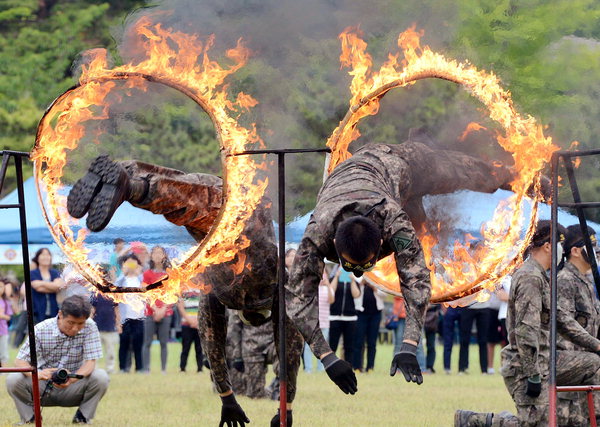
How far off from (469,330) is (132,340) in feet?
16.8

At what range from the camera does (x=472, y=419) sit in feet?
35.7

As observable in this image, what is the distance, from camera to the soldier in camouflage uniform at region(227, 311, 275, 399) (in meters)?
14.9

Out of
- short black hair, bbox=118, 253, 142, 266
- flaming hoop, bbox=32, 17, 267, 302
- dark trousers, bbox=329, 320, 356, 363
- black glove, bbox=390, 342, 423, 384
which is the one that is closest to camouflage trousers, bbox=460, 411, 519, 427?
black glove, bbox=390, 342, 423, 384

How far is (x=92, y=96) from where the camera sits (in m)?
9.62

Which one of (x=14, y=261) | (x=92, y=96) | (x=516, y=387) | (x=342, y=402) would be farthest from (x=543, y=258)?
(x=14, y=261)

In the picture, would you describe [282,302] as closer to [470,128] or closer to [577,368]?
[577,368]

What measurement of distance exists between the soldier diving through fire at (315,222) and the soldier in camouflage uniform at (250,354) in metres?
4.05

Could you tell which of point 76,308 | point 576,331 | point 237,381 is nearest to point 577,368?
point 576,331

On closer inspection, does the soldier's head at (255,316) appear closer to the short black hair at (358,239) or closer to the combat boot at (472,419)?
the combat boot at (472,419)

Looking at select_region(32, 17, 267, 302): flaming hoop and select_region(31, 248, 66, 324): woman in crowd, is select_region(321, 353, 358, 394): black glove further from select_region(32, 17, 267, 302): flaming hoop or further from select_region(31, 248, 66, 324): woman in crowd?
select_region(31, 248, 66, 324): woman in crowd

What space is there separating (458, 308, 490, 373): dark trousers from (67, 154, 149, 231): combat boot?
1055cm

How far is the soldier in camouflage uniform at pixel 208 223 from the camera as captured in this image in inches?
344

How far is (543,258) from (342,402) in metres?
4.96

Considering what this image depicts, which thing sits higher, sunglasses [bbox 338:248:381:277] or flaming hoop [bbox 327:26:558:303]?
flaming hoop [bbox 327:26:558:303]
